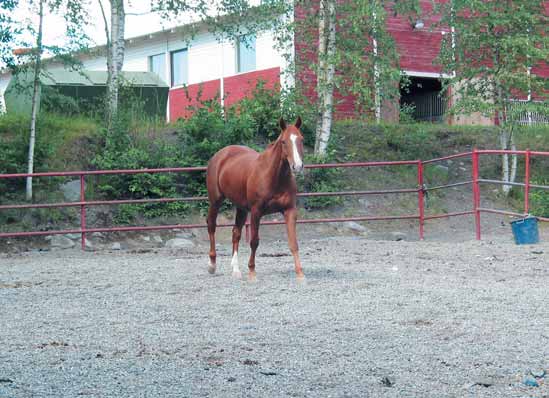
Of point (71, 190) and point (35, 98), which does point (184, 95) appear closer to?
point (71, 190)

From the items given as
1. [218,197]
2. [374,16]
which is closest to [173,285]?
[218,197]

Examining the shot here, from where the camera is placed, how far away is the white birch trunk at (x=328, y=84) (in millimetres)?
17255

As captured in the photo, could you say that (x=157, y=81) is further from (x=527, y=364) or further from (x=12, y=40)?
(x=527, y=364)

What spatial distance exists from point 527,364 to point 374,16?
12.4 metres

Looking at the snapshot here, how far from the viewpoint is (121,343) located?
21.1 ft

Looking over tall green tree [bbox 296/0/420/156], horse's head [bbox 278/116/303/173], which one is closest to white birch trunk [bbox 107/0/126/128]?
tall green tree [bbox 296/0/420/156]

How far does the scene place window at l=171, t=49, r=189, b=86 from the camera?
28.7m

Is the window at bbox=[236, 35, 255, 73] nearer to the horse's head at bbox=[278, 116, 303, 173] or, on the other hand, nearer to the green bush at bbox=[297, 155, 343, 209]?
the green bush at bbox=[297, 155, 343, 209]

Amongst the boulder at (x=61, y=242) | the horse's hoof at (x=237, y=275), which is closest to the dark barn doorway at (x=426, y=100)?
the boulder at (x=61, y=242)

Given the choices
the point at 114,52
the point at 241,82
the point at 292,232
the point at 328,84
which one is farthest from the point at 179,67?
the point at 292,232

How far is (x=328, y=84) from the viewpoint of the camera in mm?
17438

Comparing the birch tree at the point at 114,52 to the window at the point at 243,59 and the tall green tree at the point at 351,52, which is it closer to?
the tall green tree at the point at 351,52

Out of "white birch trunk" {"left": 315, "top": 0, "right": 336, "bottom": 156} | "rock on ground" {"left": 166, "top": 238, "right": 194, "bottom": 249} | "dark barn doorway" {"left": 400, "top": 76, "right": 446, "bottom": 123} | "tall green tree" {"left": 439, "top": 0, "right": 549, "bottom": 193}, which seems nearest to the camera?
"rock on ground" {"left": 166, "top": 238, "right": 194, "bottom": 249}

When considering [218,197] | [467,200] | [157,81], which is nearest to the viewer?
[218,197]
